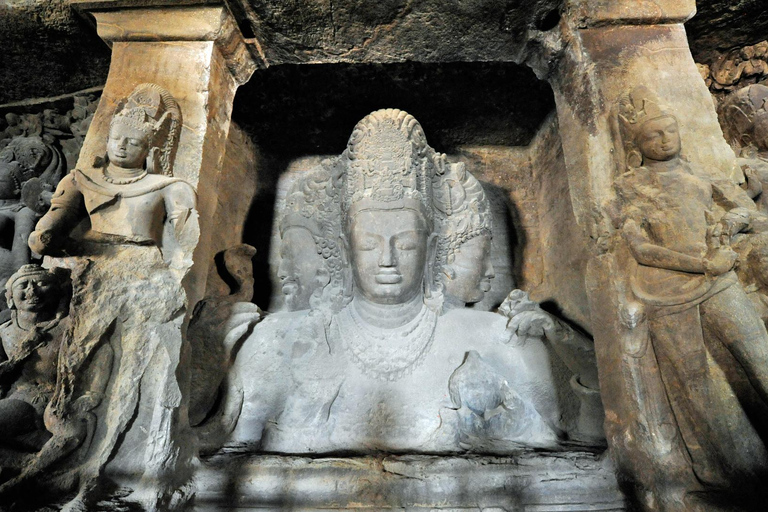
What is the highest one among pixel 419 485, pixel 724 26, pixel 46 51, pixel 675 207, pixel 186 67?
pixel 724 26

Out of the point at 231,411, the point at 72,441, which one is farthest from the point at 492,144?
the point at 72,441

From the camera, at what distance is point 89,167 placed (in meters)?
2.46

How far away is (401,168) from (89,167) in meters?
1.79

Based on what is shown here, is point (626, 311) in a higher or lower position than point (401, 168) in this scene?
lower

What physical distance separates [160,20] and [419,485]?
314cm

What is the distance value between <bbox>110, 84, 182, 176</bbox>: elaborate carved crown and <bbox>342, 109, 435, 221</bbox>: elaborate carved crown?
43.3 inches

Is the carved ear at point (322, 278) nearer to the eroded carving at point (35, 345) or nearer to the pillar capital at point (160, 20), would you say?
the eroded carving at point (35, 345)

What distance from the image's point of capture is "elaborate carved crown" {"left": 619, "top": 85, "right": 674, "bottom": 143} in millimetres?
2297

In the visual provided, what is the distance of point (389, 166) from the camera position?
9.94 ft

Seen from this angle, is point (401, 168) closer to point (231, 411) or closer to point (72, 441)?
point (231, 411)

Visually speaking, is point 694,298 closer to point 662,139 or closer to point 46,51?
point 662,139

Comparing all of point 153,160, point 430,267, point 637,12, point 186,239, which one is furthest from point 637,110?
point 153,160

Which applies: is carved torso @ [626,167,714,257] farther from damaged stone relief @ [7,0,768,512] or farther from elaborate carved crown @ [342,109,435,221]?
elaborate carved crown @ [342,109,435,221]

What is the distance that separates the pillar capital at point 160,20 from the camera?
9.56 ft
